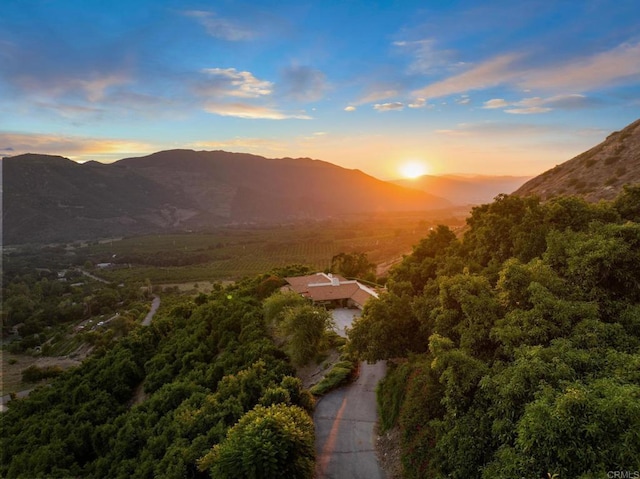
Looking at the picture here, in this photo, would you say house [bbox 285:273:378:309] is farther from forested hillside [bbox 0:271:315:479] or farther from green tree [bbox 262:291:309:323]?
green tree [bbox 262:291:309:323]

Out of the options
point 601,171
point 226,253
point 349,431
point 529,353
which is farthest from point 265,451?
point 226,253

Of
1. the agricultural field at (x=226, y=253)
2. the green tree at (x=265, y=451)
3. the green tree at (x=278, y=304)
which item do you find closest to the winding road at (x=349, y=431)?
the green tree at (x=265, y=451)

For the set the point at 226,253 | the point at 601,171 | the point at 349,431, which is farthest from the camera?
the point at 226,253

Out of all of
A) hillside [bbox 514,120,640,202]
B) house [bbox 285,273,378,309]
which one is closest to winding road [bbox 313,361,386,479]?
house [bbox 285,273,378,309]

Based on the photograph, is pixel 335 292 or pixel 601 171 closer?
pixel 601 171

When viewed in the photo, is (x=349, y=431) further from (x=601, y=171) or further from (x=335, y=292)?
(x=601, y=171)

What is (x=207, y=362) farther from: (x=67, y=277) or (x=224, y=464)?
(x=67, y=277)
